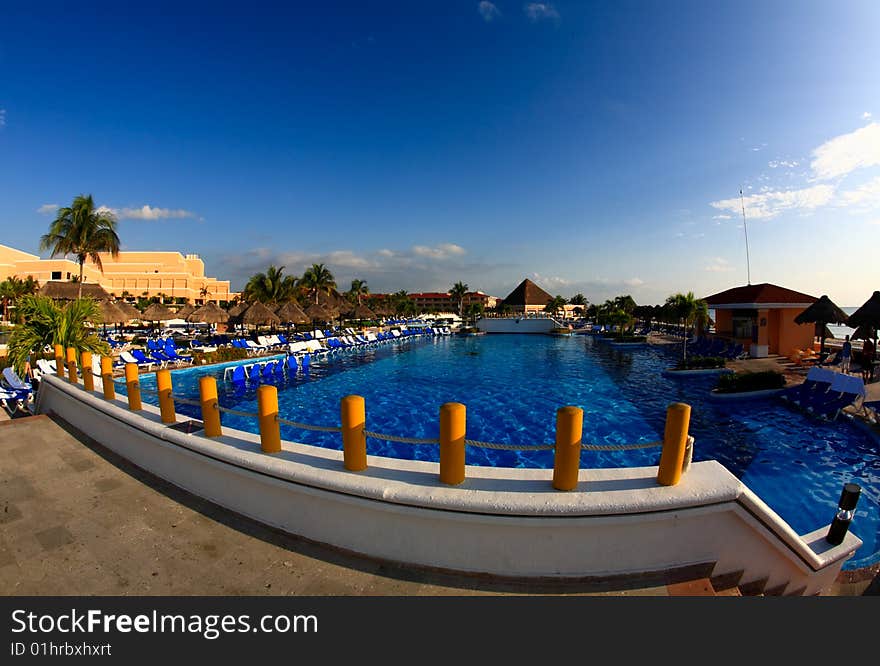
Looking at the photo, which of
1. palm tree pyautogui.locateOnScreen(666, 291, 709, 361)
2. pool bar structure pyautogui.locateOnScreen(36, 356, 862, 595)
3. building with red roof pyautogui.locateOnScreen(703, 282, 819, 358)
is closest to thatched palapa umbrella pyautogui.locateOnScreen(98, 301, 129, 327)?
pool bar structure pyautogui.locateOnScreen(36, 356, 862, 595)

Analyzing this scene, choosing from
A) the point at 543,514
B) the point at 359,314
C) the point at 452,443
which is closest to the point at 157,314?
the point at 359,314

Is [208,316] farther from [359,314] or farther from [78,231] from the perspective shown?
[359,314]

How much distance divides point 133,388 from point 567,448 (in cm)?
573

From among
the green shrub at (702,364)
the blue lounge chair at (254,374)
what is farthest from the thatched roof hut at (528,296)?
the blue lounge chair at (254,374)

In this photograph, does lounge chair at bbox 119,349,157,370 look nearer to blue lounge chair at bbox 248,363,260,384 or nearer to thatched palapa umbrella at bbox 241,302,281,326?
blue lounge chair at bbox 248,363,260,384

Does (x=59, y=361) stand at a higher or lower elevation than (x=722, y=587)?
higher

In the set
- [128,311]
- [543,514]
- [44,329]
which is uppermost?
[128,311]

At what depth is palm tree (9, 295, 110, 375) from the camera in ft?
30.2

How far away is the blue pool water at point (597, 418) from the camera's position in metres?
5.95

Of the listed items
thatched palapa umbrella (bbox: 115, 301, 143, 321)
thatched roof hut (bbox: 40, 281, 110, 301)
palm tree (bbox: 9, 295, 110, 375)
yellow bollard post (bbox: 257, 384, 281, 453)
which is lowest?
yellow bollard post (bbox: 257, 384, 281, 453)

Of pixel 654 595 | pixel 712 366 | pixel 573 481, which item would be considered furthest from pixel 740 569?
pixel 712 366

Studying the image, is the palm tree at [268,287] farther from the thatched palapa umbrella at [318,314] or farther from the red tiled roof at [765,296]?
the red tiled roof at [765,296]

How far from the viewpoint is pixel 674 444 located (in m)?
2.75
